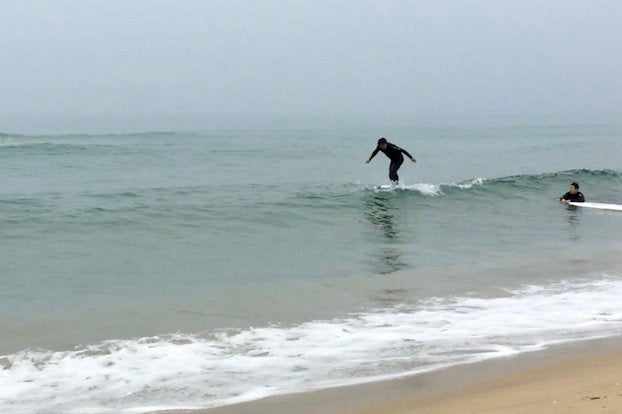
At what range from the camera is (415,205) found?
17875 mm

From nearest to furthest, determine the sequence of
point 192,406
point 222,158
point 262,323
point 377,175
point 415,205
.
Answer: point 192,406 → point 262,323 → point 415,205 → point 377,175 → point 222,158

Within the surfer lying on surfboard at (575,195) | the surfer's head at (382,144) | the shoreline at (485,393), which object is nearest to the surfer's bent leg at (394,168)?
the surfer's head at (382,144)

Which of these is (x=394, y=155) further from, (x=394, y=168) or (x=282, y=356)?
(x=282, y=356)

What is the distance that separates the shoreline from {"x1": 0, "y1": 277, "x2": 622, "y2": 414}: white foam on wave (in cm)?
20

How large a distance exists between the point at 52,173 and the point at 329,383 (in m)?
21.9

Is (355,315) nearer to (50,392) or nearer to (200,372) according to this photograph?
(200,372)

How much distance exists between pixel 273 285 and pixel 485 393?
173 inches

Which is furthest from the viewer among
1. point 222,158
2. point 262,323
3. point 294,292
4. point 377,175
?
point 222,158

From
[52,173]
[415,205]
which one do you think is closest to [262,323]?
[415,205]

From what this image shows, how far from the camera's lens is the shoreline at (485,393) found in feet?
14.7

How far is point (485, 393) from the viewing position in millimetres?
4895

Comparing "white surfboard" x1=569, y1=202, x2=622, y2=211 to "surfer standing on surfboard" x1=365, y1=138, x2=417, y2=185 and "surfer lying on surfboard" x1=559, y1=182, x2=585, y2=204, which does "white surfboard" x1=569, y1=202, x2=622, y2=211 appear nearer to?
"surfer lying on surfboard" x1=559, y1=182, x2=585, y2=204

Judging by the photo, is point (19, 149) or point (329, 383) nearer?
point (329, 383)

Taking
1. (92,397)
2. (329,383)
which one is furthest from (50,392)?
(329,383)
